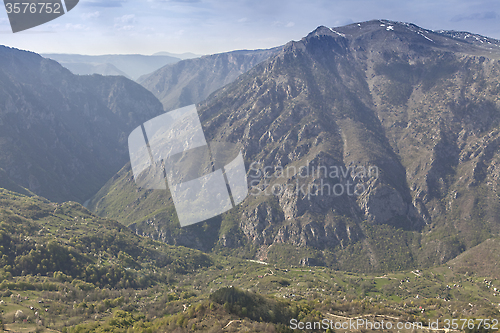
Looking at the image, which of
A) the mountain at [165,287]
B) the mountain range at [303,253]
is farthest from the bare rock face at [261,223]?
the mountain at [165,287]

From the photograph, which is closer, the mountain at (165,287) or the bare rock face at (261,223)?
the mountain at (165,287)

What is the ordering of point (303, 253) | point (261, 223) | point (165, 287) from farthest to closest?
point (261, 223) → point (303, 253) → point (165, 287)

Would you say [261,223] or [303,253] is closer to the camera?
[303,253]

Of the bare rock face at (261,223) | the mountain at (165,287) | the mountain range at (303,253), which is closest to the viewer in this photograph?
the mountain at (165,287)

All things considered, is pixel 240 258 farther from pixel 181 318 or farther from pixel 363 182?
pixel 181 318

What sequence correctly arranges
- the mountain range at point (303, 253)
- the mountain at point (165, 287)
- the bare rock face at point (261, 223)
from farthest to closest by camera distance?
the bare rock face at point (261, 223) → the mountain range at point (303, 253) → the mountain at point (165, 287)

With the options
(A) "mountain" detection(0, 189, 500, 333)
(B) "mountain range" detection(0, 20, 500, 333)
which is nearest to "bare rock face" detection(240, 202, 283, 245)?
(B) "mountain range" detection(0, 20, 500, 333)

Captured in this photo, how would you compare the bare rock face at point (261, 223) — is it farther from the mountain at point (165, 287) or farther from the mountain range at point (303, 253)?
the mountain at point (165, 287)

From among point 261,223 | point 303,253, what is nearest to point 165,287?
point 261,223

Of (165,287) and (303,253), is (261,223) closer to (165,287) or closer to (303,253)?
(303,253)

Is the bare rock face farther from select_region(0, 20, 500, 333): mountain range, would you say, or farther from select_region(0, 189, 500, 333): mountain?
select_region(0, 189, 500, 333): mountain

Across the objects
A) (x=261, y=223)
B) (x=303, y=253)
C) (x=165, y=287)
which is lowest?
(x=303, y=253)
